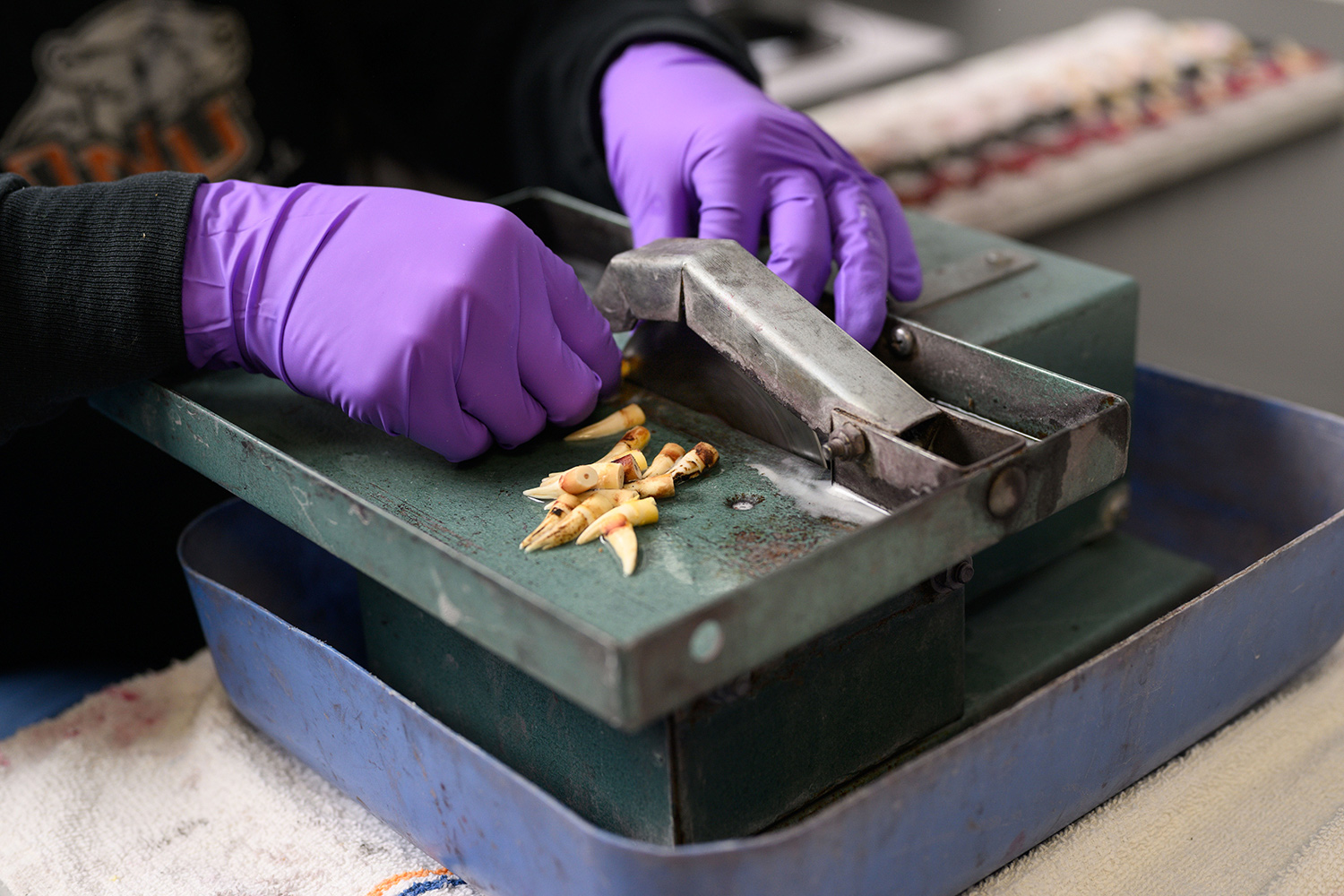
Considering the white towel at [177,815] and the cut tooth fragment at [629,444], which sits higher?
the cut tooth fragment at [629,444]

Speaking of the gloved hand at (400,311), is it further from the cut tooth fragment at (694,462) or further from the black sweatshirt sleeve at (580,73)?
the black sweatshirt sleeve at (580,73)

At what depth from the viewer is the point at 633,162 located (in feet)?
4.26

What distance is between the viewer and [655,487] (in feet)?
2.87

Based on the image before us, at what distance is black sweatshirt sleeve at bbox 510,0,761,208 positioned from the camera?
1.47 meters

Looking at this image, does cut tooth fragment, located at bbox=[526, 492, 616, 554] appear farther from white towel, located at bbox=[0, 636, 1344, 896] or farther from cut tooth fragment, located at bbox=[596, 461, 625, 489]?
white towel, located at bbox=[0, 636, 1344, 896]

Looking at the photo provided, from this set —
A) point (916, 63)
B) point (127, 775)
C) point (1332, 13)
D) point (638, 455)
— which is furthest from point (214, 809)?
point (1332, 13)

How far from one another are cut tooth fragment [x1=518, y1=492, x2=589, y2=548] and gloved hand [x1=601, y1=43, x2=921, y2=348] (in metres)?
0.30

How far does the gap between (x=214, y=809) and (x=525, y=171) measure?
99cm

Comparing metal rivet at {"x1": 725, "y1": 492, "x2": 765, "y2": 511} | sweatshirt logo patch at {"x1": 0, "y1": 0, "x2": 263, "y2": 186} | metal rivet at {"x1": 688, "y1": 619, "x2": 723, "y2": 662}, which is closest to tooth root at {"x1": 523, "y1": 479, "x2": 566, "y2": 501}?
metal rivet at {"x1": 725, "y1": 492, "x2": 765, "y2": 511}

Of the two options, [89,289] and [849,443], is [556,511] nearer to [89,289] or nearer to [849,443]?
[849,443]

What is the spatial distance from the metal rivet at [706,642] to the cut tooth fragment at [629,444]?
0.99 feet

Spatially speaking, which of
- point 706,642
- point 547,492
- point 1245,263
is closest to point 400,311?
point 547,492

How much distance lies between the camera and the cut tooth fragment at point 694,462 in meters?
0.90

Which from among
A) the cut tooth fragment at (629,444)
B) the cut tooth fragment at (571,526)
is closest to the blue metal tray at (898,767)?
the cut tooth fragment at (571,526)
